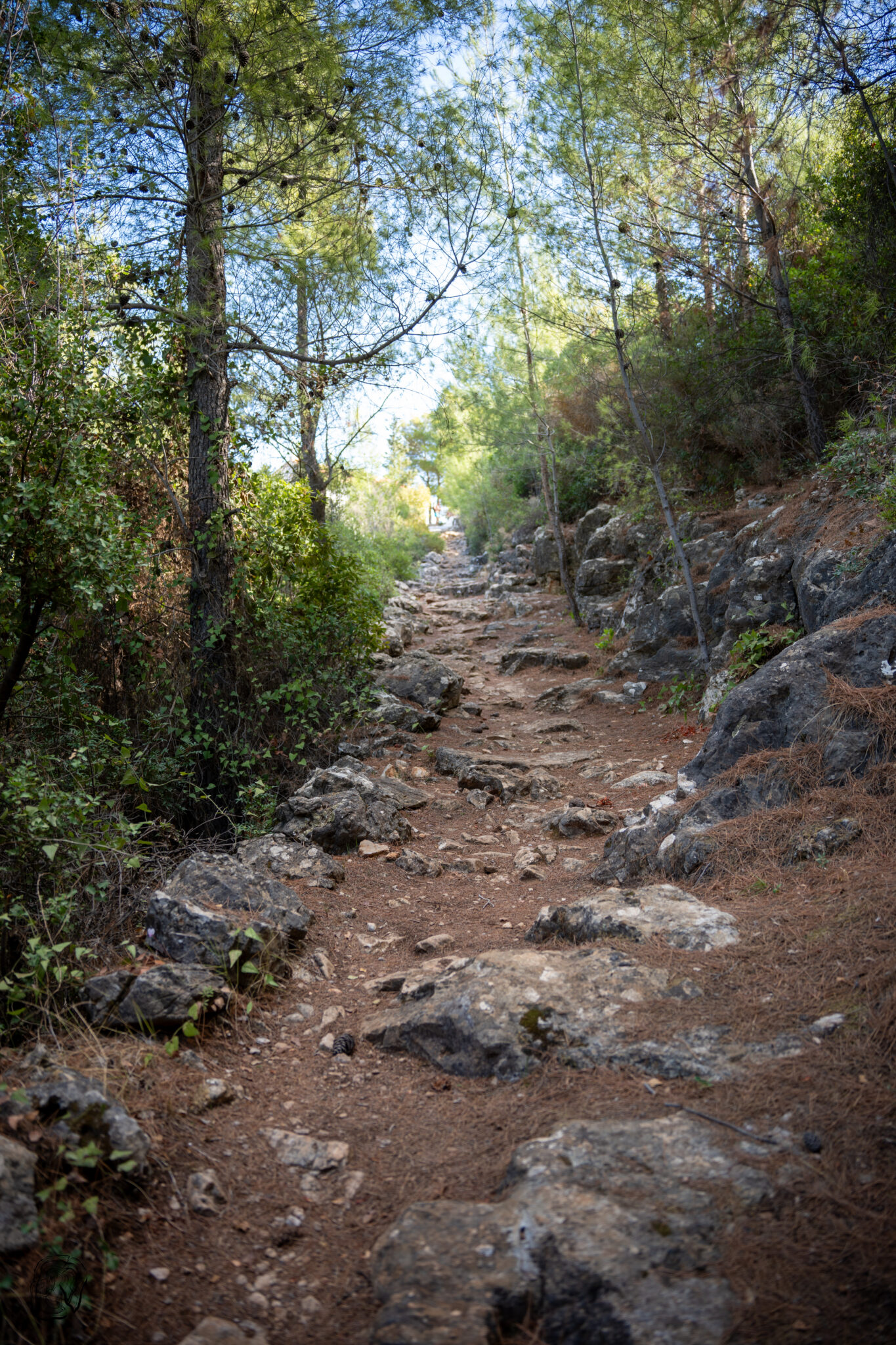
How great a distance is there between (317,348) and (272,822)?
15.0 ft

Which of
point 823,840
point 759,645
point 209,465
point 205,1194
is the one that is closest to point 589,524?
point 759,645

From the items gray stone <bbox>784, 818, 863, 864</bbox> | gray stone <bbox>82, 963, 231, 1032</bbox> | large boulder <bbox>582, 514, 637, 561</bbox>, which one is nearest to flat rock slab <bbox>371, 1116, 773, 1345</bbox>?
gray stone <bbox>82, 963, 231, 1032</bbox>

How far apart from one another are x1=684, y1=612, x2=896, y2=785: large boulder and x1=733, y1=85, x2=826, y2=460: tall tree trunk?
14.3ft

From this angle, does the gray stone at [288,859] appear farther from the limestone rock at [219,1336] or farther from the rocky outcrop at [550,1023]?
the limestone rock at [219,1336]

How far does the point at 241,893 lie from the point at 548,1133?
2.10 meters

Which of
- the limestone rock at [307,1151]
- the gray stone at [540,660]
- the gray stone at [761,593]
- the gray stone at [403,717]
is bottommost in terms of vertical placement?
the limestone rock at [307,1151]

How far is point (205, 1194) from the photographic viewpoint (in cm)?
222

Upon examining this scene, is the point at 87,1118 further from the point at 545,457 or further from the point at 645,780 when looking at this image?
the point at 545,457

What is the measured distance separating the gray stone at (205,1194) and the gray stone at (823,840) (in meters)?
2.87

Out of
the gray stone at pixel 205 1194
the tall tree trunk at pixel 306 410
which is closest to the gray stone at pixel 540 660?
the tall tree trunk at pixel 306 410

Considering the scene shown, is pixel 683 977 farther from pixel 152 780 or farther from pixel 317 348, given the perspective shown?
pixel 317 348

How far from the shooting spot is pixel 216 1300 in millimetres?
1911

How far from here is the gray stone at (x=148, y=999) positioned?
2863mm

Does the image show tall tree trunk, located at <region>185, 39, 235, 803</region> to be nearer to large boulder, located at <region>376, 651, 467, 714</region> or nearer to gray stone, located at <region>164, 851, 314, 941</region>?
gray stone, located at <region>164, 851, 314, 941</region>
